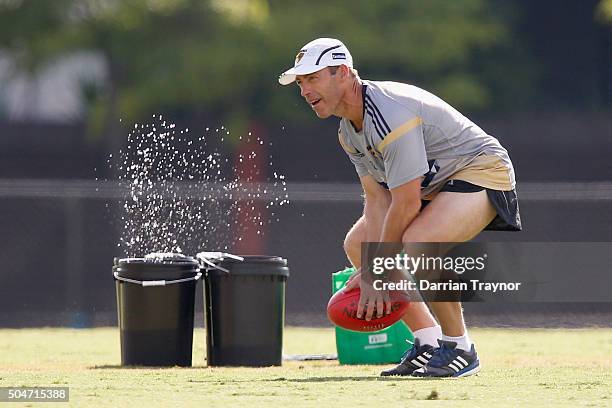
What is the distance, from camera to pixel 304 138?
30031 millimetres

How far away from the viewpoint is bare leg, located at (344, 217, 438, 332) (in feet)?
27.2

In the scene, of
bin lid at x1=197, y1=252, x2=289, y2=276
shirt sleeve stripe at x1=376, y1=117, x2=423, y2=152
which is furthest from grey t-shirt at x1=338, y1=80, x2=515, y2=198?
bin lid at x1=197, y1=252, x2=289, y2=276

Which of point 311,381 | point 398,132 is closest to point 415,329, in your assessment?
point 311,381

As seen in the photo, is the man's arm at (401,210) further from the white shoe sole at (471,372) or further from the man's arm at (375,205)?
the white shoe sole at (471,372)

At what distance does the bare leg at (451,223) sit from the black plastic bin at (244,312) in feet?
5.64

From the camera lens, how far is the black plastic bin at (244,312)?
30.8ft

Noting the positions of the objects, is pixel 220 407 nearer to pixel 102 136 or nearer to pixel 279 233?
pixel 279 233

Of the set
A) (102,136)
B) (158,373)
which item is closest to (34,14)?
(102,136)

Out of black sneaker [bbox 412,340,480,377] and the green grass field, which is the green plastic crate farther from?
black sneaker [bbox 412,340,480,377]

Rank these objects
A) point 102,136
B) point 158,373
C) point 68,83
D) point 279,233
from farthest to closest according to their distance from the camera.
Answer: point 68,83 → point 102,136 → point 279,233 → point 158,373

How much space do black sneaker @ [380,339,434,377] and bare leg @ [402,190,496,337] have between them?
21 cm

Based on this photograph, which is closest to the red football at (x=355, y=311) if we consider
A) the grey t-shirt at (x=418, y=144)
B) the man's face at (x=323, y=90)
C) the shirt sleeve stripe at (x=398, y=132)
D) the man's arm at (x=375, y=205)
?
the man's arm at (x=375, y=205)

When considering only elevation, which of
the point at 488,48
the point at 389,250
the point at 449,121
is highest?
the point at 488,48

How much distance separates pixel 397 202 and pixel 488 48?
74.2ft
